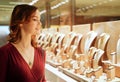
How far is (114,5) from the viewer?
1.83 meters

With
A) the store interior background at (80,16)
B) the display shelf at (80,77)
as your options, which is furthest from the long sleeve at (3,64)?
the store interior background at (80,16)

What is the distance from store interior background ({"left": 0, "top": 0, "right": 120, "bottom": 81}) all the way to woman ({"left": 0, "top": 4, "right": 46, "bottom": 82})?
584 mm

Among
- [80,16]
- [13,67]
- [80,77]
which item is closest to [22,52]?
[13,67]

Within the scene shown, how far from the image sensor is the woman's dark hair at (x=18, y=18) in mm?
1215

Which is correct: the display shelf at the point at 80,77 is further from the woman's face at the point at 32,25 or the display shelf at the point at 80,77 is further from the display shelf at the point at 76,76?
the woman's face at the point at 32,25

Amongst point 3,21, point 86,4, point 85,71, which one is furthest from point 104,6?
point 3,21

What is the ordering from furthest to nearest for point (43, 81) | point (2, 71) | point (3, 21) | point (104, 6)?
point (3, 21) < point (104, 6) < point (43, 81) < point (2, 71)

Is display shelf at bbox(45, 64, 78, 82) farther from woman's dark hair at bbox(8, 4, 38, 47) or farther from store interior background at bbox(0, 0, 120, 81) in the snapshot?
woman's dark hair at bbox(8, 4, 38, 47)

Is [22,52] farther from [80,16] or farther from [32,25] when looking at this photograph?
[80,16]

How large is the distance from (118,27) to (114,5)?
0.28m

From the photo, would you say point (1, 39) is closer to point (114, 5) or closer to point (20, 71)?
point (114, 5)

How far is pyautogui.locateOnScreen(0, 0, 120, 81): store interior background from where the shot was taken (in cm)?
170

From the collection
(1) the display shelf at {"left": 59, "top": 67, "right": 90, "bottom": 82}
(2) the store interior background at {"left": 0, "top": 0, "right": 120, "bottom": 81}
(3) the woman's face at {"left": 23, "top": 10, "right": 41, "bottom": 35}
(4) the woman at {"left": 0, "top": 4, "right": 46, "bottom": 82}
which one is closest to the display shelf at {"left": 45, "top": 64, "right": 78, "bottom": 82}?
(1) the display shelf at {"left": 59, "top": 67, "right": 90, "bottom": 82}

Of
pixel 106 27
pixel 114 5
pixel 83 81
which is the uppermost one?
pixel 114 5
